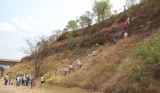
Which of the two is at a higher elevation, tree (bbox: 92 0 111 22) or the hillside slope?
tree (bbox: 92 0 111 22)

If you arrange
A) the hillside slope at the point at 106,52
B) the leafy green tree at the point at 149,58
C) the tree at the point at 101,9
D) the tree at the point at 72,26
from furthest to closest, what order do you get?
1. the tree at the point at 72,26
2. the tree at the point at 101,9
3. the hillside slope at the point at 106,52
4. the leafy green tree at the point at 149,58

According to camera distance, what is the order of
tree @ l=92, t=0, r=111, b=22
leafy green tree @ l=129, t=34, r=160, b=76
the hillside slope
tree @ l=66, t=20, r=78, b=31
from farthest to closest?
tree @ l=66, t=20, r=78, b=31 < tree @ l=92, t=0, r=111, b=22 < the hillside slope < leafy green tree @ l=129, t=34, r=160, b=76

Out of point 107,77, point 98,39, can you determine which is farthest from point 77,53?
point 107,77

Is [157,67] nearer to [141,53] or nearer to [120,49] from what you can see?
[141,53]

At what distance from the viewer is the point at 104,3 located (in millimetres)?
37719

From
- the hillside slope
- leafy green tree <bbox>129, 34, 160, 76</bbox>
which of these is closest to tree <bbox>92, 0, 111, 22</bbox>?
the hillside slope

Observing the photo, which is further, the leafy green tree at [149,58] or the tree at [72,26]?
the tree at [72,26]

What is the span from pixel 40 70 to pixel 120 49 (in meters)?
18.6

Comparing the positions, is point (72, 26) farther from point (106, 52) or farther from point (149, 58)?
point (149, 58)

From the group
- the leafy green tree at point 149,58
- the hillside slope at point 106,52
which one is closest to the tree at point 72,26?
the hillside slope at point 106,52

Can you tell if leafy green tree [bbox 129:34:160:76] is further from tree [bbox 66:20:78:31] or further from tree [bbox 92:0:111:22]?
tree [bbox 66:20:78:31]

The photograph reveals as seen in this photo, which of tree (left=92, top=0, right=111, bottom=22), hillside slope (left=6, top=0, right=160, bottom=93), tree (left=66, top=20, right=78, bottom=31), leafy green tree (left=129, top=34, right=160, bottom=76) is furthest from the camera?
tree (left=66, top=20, right=78, bottom=31)

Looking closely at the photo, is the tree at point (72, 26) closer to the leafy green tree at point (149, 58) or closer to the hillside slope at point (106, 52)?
the hillside slope at point (106, 52)

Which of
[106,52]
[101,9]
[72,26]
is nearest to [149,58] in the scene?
[106,52]
